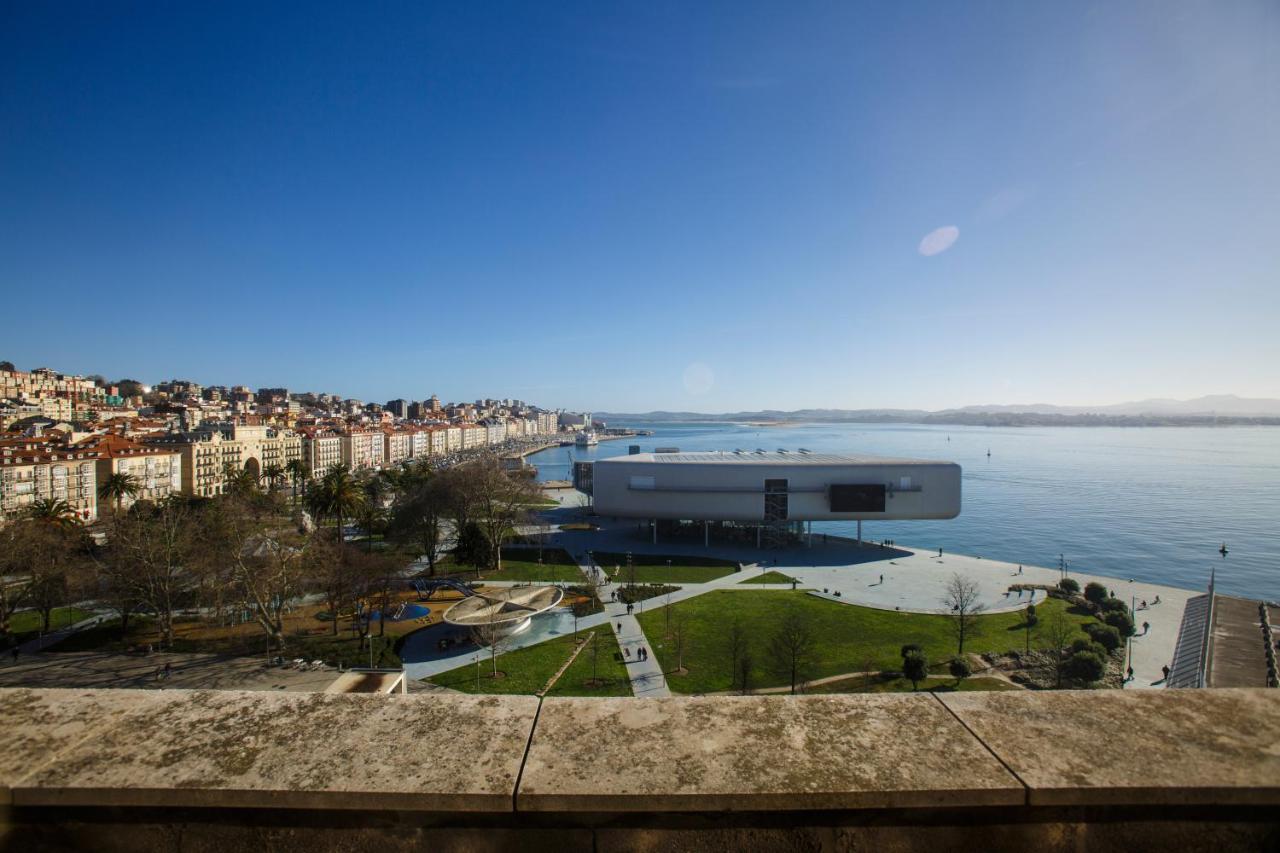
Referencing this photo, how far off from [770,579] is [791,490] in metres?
9.94

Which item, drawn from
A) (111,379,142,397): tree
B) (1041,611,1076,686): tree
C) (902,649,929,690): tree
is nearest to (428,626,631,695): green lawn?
(902,649,929,690): tree

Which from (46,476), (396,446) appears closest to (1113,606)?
(46,476)

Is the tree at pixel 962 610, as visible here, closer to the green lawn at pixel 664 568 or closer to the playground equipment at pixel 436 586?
the green lawn at pixel 664 568

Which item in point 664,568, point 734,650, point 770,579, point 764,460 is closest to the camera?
point 734,650

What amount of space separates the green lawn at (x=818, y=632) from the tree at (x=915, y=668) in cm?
136

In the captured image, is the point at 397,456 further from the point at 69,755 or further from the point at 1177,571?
the point at 69,755

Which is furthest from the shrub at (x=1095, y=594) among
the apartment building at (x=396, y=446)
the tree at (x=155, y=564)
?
the apartment building at (x=396, y=446)

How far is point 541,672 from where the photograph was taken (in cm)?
1933

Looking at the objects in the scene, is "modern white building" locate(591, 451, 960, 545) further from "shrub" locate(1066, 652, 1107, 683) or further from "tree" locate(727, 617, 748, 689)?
"shrub" locate(1066, 652, 1107, 683)

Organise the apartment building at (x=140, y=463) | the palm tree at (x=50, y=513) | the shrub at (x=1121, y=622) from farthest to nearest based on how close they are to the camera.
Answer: the apartment building at (x=140, y=463) → the palm tree at (x=50, y=513) → the shrub at (x=1121, y=622)

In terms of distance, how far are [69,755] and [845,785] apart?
2.44 meters

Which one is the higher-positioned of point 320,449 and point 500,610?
point 320,449

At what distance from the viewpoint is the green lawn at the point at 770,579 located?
32219 millimetres

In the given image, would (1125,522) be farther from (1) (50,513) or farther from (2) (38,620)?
(1) (50,513)
